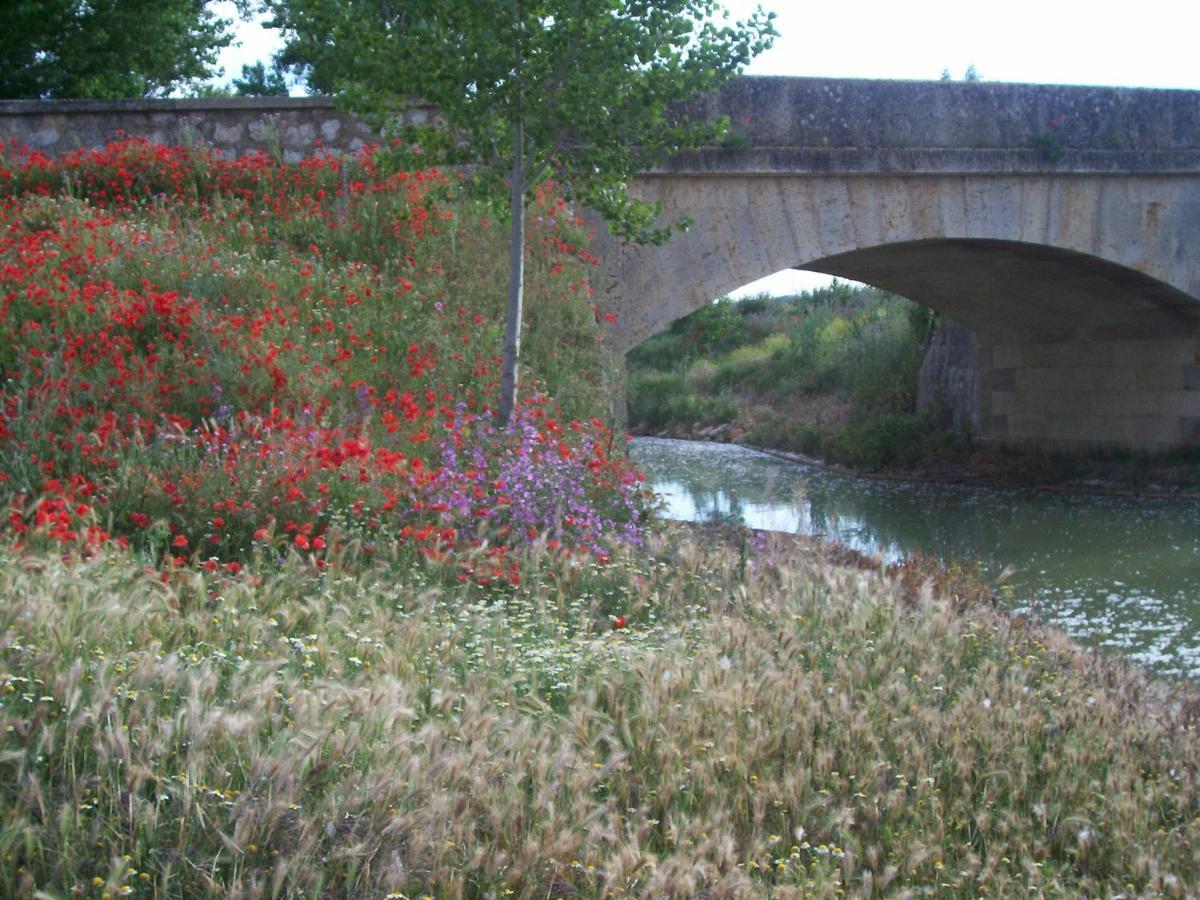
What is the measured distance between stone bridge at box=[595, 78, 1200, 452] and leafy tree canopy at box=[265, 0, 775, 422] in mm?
2552

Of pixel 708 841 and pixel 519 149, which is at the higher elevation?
pixel 519 149

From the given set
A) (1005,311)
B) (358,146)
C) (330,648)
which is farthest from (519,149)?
(1005,311)

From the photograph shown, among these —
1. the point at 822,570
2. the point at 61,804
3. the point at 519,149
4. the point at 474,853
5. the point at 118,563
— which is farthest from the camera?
the point at 519,149

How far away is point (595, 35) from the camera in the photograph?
23.2 ft

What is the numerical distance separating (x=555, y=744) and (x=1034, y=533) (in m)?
9.81

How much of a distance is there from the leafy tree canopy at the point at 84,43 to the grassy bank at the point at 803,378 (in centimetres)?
1037

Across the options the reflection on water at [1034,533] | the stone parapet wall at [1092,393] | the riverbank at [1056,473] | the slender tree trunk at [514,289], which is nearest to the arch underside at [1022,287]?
the stone parapet wall at [1092,393]

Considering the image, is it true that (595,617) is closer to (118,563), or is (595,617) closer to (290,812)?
(118,563)

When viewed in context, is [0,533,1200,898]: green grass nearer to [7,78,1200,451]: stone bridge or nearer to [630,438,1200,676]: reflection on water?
[630,438,1200,676]: reflection on water

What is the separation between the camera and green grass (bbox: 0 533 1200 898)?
2.69m

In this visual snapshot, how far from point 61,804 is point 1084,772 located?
9.68 ft

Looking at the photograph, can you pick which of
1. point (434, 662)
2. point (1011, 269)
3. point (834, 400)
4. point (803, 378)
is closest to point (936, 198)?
point (1011, 269)

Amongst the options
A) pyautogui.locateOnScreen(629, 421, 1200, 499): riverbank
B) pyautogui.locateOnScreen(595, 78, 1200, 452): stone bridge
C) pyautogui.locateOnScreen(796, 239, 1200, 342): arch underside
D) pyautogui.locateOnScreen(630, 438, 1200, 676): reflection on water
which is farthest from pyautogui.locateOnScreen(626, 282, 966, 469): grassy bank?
pyautogui.locateOnScreen(595, 78, 1200, 452): stone bridge

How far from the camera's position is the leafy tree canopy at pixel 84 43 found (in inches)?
522
